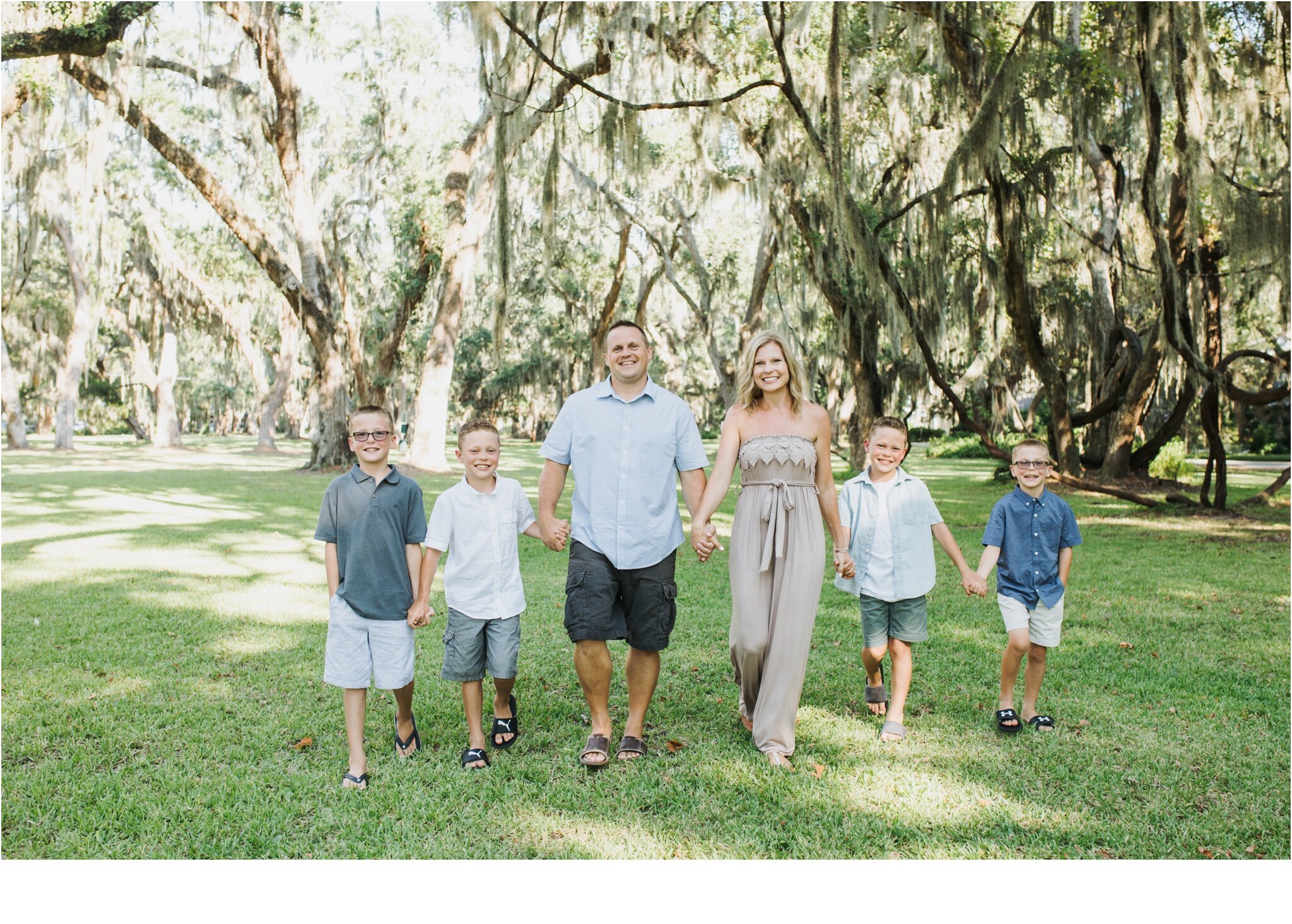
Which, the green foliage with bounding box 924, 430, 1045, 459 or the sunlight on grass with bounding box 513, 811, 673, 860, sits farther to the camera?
the green foliage with bounding box 924, 430, 1045, 459

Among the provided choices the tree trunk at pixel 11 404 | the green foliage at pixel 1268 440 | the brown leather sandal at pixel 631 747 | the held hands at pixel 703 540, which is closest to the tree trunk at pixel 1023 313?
the held hands at pixel 703 540

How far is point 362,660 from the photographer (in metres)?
3.52

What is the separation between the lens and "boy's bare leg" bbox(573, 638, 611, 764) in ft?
12.2

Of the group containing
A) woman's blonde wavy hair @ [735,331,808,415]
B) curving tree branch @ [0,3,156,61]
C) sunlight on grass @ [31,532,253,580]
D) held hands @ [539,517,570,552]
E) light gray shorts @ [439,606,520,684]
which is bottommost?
sunlight on grass @ [31,532,253,580]

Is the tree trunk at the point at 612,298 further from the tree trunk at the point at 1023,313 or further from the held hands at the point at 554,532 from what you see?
the held hands at the point at 554,532

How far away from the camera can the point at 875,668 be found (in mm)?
4312

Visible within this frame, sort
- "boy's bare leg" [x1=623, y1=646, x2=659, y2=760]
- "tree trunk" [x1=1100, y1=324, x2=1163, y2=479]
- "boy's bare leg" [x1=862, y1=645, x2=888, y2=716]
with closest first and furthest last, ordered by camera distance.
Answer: "boy's bare leg" [x1=623, y1=646, x2=659, y2=760] < "boy's bare leg" [x1=862, y1=645, x2=888, y2=716] < "tree trunk" [x1=1100, y1=324, x2=1163, y2=479]

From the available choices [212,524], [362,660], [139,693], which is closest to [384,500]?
[362,660]

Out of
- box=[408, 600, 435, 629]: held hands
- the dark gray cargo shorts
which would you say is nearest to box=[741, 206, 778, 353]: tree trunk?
the dark gray cargo shorts

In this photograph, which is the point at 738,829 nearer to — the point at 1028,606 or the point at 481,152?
the point at 1028,606

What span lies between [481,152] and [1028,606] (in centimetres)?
1699

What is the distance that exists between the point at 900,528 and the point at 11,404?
3198 centimetres

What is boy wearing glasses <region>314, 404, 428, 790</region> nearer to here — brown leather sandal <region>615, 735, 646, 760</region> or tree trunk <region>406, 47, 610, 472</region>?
brown leather sandal <region>615, 735, 646, 760</region>

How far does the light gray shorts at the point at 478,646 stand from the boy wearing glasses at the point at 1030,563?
2097mm
